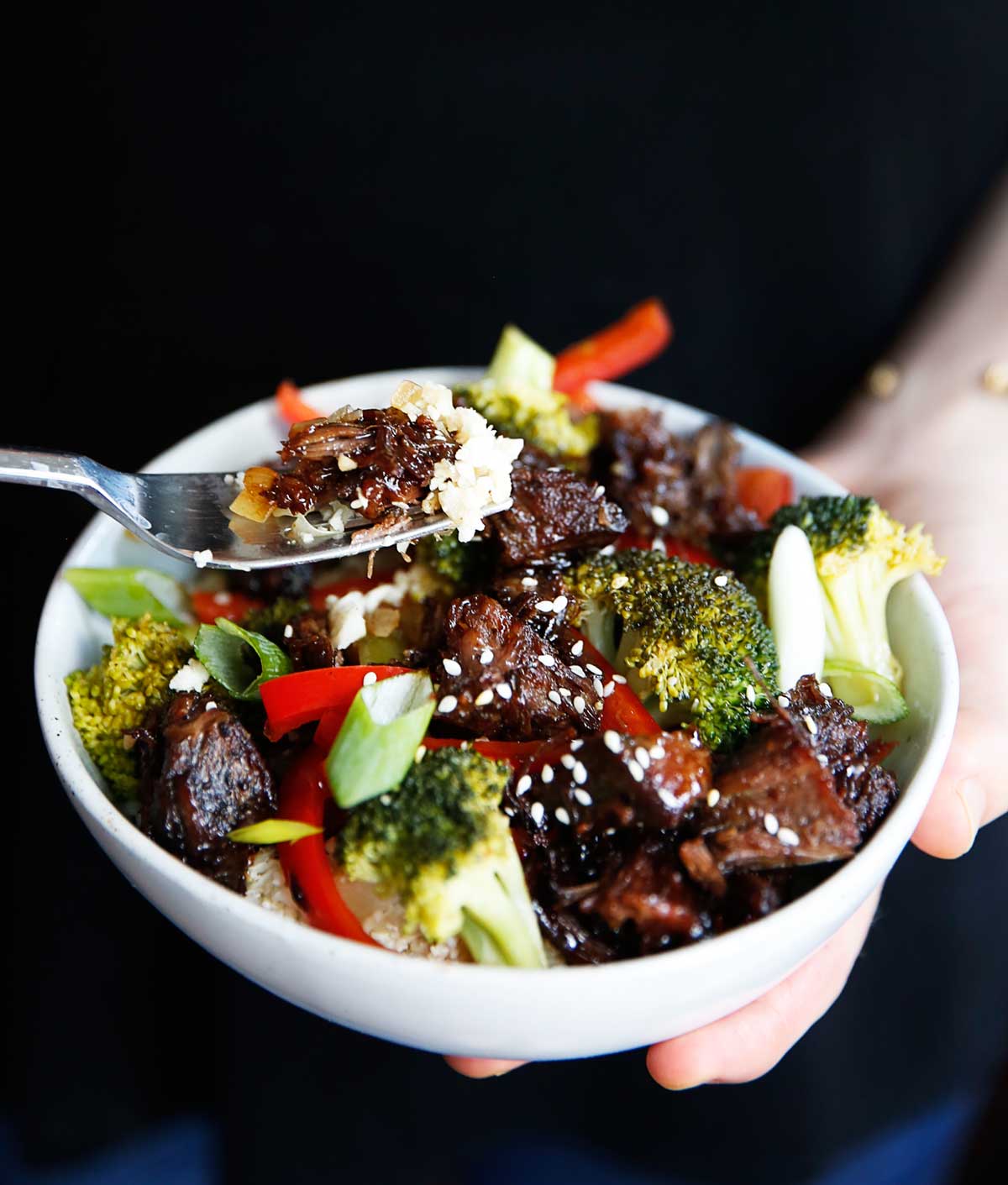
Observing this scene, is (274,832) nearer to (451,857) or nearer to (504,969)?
(451,857)

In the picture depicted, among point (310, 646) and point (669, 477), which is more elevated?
point (669, 477)

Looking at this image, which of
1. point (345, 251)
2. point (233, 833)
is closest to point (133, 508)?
point (233, 833)

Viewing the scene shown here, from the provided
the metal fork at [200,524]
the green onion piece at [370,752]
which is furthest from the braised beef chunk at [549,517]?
the green onion piece at [370,752]

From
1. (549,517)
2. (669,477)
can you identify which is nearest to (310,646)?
(549,517)

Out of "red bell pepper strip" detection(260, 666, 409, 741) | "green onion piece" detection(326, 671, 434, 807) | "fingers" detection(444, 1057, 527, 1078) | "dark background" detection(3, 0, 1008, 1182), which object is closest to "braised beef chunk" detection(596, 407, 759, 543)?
"dark background" detection(3, 0, 1008, 1182)

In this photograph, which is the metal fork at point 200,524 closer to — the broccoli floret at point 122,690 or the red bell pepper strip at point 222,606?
the broccoli floret at point 122,690

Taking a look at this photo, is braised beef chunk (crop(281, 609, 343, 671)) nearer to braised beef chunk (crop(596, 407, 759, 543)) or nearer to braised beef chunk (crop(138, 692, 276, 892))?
braised beef chunk (crop(138, 692, 276, 892))

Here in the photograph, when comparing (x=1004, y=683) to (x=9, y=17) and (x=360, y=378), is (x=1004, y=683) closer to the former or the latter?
(x=360, y=378)
